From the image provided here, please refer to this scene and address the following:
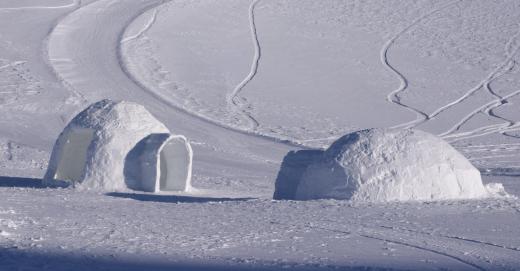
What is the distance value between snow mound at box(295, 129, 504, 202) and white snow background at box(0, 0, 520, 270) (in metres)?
0.39

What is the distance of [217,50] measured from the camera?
38375mm

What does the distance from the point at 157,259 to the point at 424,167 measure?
618 centimetres

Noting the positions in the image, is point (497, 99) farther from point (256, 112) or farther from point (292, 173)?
point (292, 173)

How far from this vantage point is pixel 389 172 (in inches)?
610

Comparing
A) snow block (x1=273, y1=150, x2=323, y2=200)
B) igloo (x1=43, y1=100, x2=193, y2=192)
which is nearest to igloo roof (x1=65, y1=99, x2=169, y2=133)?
igloo (x1=43, y1=100, x2=193, y2=192)

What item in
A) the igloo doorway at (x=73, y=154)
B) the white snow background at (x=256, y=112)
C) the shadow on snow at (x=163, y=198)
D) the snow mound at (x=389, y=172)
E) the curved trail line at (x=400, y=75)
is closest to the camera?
the white snow background at (x=256, y=112)

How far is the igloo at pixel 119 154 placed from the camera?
17766 mm

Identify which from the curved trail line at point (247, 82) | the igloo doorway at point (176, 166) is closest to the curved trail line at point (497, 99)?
the curved trail line at point (247, 82)

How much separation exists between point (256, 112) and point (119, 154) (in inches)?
554

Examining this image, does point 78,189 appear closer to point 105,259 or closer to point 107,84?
point 105,259

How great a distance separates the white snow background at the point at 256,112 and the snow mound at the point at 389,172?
1.28ft

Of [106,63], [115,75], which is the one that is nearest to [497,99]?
[115,75]

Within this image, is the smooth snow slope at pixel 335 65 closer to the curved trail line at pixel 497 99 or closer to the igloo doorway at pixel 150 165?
the curved trail line at pixel 497 99

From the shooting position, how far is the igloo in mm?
17766
